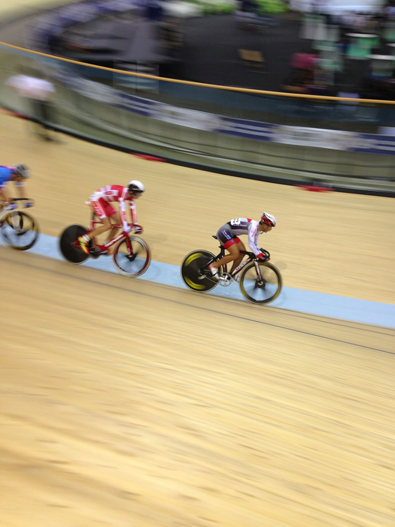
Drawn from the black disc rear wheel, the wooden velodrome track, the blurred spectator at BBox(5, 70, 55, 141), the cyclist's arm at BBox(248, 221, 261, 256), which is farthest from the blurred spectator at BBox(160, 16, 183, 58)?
the cyclist's arm at BBox(248, 221, 261, 256)

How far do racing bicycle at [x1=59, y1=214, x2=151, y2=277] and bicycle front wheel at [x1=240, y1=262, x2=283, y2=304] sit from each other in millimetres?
961

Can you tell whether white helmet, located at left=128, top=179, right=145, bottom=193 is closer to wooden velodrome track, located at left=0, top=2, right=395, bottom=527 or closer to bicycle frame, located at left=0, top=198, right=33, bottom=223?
wooden velodrome track, located at left=0, top=2, right=395, bottom=527

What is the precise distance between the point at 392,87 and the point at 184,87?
155 inches

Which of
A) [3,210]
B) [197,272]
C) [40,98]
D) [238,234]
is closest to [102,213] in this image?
[197,272]

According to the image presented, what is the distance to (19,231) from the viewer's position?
15.4ft

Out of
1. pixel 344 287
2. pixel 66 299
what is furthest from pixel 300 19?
pixel 66 299

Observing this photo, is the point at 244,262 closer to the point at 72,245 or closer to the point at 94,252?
the point at 94,252

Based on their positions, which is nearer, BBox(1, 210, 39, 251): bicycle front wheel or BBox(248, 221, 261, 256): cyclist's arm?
BBox(248, 221, 261, 256): cyclist's arm

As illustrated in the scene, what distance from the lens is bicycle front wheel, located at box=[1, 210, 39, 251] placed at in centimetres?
462

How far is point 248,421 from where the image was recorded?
9.18ft

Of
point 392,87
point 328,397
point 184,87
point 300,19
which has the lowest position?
point 328,397

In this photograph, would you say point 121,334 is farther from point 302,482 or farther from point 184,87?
point 184,87

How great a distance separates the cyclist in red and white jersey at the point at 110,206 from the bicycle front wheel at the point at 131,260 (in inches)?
6.9

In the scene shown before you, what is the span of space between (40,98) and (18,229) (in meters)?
3.70
